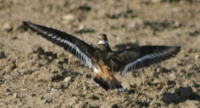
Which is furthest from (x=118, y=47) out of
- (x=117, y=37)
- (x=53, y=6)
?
(x=53, y=6)

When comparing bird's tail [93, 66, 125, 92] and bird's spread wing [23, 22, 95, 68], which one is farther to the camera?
bird's spread wing [23, 22, 95, 68]

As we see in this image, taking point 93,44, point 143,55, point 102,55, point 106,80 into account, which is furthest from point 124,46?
point 106,80

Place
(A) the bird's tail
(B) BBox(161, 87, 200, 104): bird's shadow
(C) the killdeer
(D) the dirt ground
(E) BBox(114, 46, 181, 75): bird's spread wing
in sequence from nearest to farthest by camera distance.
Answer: (A) the bird's tail, (D) the dirt ground, (B) BBox(161, 87, 200, 104): bird's shadow, (C) the killdeer, (E) BBox(114, 46, 181, 75): bird's spread wing

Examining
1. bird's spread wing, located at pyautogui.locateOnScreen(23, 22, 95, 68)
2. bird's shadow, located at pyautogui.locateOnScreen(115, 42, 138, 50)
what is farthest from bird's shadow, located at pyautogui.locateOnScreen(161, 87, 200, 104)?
bird's shadow, located at pyautogui.locateOnScreen(115, 42, 138, 50)

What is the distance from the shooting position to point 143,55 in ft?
29.9

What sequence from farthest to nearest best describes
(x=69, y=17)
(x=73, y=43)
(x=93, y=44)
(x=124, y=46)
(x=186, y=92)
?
(x=69, y=17) < (x=124, y=46) < (x=93, y=44) < (x=73, y=43) < (x=186, y=92)

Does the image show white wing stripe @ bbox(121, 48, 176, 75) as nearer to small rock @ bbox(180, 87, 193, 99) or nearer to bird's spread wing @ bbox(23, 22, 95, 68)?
bird's spread wing @ bbox(23, 22, 95, 68)

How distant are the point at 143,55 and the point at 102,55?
0.67 metres

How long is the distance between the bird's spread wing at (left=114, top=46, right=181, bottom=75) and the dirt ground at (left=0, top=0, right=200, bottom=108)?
0.30m

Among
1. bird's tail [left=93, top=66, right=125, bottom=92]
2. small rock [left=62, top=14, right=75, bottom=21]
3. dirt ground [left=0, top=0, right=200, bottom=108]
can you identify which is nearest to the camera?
bird's tail [left=93, top=66, right=125, bottom=92]

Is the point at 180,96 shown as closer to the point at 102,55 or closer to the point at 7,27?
the point at 102,55

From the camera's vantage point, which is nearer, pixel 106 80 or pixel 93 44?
pixel 106 80

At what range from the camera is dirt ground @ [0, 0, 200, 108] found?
8484mm

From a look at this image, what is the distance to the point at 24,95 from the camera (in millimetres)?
8398
